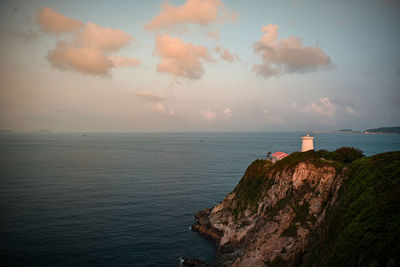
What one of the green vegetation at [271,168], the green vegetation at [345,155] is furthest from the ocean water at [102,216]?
the green vegetation at [345,155]

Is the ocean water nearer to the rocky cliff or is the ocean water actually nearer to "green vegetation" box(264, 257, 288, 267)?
the rocky cliff

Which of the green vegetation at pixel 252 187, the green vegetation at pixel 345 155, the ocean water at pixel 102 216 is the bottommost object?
the ocean water at pixel 102 216

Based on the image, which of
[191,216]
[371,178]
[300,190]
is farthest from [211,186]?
[371,178]

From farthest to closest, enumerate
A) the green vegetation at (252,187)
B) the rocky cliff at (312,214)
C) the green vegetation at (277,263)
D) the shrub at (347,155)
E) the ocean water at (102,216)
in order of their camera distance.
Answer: the green vegetation at (252,187) < the ocean water at (102,216) < the shrub at (347,155) < the green vegetation at (277,263) < the rocky cliff at (312,214)

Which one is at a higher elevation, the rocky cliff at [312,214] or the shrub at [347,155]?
the shrub at [347,155]

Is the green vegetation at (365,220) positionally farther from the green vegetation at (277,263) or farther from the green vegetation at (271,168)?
the green vegetation at (271,168)

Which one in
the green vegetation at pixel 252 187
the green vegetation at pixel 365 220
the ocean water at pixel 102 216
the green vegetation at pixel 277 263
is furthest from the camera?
the green vegetation at pixel 252 187

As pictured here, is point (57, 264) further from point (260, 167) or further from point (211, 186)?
point (211, 186)

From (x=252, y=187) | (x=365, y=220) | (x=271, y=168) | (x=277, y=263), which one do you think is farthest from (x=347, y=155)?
(x=365, y=220)

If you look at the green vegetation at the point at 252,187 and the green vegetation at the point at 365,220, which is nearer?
the green vegetation at the point at 365,220
